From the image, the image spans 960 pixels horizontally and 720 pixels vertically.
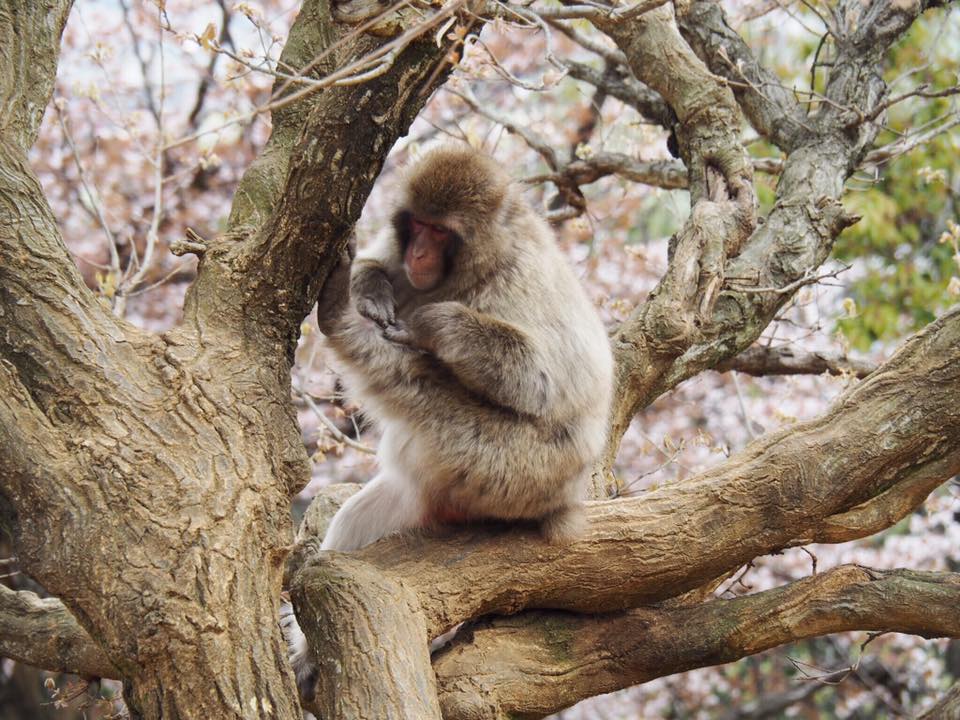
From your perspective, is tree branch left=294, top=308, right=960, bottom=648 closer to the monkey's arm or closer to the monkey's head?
the monkey's arm

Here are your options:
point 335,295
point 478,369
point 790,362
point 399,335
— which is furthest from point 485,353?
point 790,362

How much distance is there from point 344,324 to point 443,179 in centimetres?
69

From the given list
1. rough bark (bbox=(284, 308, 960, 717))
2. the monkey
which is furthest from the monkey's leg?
rough bark (bbox=(284, 308, 960, 717))

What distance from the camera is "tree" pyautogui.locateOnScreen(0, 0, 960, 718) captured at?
2.74 m

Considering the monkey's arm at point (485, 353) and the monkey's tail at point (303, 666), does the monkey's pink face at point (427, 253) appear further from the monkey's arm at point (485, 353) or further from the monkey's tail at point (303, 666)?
the monkey's tail at point (303, 666)

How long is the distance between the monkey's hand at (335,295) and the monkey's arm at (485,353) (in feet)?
0.89

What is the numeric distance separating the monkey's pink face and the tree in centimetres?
55

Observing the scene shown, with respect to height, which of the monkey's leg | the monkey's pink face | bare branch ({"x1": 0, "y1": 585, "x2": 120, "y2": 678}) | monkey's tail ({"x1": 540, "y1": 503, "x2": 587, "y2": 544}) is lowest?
bare branch ({"x1": 0, "y1": 585, "x2": 120, "y2": 678})

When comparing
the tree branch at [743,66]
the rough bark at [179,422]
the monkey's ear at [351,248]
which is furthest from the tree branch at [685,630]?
the tree branch at [743,66]

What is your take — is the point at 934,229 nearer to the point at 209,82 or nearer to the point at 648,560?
the point at 209,82

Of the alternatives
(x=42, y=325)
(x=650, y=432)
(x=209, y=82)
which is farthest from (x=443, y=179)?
(x=650, y=432)

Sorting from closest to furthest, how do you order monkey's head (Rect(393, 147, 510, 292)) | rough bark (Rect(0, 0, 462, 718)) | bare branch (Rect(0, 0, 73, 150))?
rough bark (Rect(0, 0, 462, 718)) → bare branch (Rect(0, 0, 73, 150)) → monkey's head (Rect(393, 147, 510, 292))

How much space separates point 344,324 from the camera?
3.68 meters

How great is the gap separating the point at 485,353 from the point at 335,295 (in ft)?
1.89
